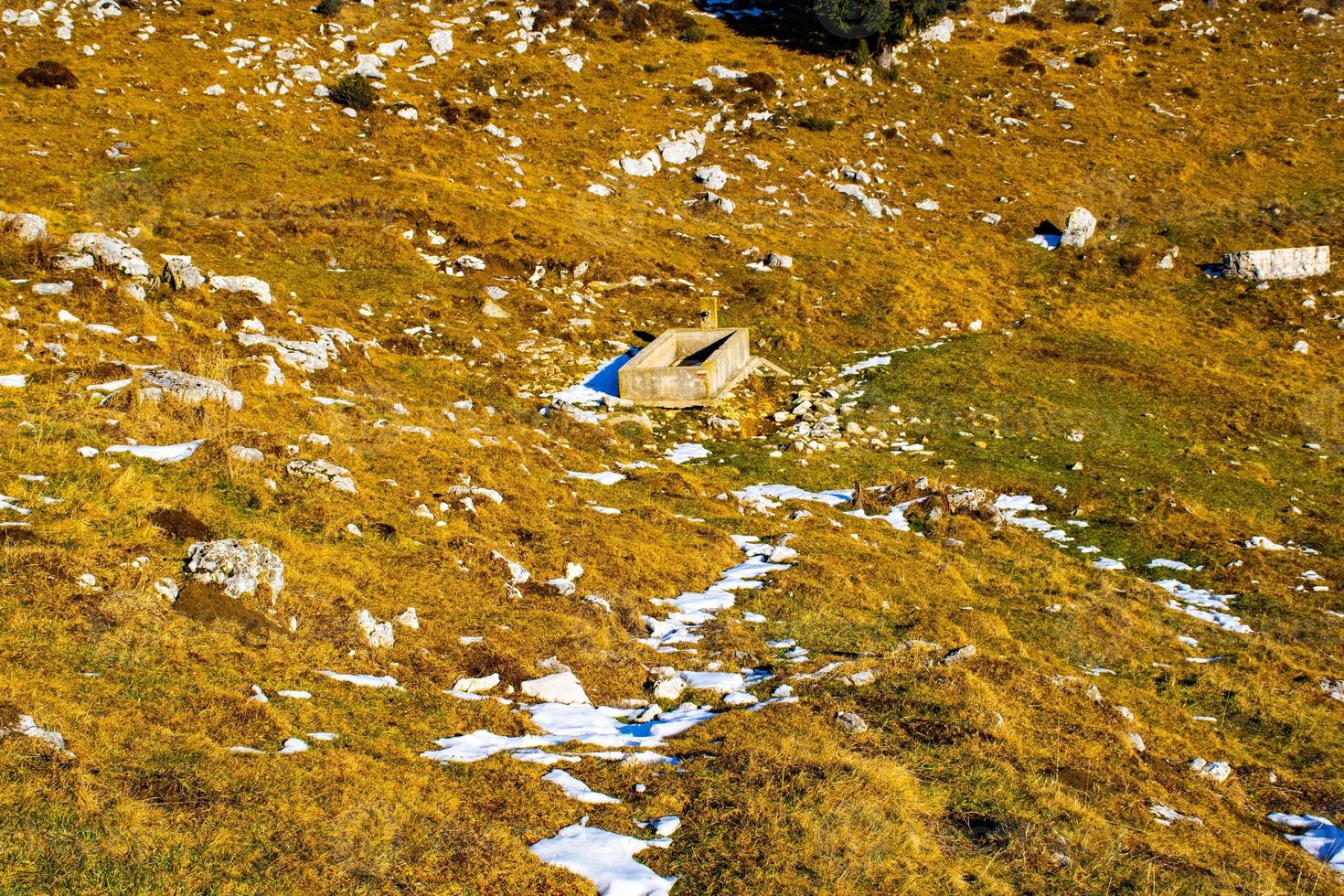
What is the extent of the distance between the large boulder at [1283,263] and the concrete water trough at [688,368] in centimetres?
2296

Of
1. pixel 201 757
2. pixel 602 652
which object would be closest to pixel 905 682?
pixel 602 652

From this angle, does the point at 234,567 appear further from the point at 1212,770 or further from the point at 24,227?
the point at 24,227

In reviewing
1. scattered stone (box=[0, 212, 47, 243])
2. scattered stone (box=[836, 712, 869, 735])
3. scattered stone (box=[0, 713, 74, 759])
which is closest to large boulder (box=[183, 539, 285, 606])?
scattered stone (box=[0, 713, 74, 759])

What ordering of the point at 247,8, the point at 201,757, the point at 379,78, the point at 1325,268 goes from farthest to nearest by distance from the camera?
1. the point at 247,8
2. the point at 379,78
3. the point at 1325,268
4. the point at 201,757

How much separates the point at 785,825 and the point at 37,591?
22.7 feet

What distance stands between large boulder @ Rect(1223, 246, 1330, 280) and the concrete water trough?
2296 cm

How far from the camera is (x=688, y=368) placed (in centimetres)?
2402

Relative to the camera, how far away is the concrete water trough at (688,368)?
2394 centimetres

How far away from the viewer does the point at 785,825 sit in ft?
21.0

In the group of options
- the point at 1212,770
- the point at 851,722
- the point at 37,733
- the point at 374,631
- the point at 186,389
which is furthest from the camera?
the point at 186,389

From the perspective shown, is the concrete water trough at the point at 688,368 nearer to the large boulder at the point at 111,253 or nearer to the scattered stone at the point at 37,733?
the large boulder at the point at 111,253

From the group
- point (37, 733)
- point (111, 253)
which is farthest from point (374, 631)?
point (111, 253)

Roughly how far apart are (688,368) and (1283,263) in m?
28.0

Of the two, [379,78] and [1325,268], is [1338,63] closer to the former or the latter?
[1325,268]
